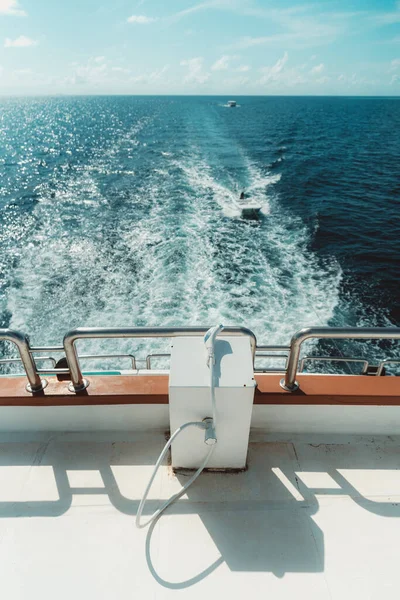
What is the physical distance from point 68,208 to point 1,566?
20.2 meters

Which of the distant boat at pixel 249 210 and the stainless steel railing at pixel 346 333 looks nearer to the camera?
the stainless steel railing at pixel 346 333

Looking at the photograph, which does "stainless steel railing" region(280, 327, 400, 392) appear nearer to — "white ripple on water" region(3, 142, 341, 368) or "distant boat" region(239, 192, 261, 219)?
"white ripple on water" region(3, 142, 341, 368)

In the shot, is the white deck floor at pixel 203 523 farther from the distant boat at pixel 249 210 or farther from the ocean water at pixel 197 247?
the distant boat at pixel 249 210

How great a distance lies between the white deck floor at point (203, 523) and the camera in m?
1.88

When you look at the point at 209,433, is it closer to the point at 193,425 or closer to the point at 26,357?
the point at 193,425

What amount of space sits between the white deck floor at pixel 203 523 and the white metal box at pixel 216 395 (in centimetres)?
27

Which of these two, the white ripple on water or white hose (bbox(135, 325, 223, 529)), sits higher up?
white hose (bbox(135, 325, 223, 529))

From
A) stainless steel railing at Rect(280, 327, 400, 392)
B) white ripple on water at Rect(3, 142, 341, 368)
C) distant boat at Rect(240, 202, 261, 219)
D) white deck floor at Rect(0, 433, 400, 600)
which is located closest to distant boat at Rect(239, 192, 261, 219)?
distant boat at Rect(240, 202, 261, 219)

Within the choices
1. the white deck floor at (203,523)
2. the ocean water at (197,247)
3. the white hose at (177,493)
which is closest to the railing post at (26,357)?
the white deck floor at (203,523)

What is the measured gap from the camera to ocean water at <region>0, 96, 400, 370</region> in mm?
9875

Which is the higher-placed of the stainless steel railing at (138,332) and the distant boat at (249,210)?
the stainless steel railing at (138,332)

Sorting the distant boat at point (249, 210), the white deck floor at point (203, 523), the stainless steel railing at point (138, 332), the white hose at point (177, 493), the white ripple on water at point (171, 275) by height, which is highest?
the stainless steel railing at point (138, 332)

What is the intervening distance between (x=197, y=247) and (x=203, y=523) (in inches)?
475

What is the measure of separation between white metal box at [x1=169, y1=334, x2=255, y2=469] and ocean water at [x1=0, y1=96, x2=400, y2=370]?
20.0 feet
